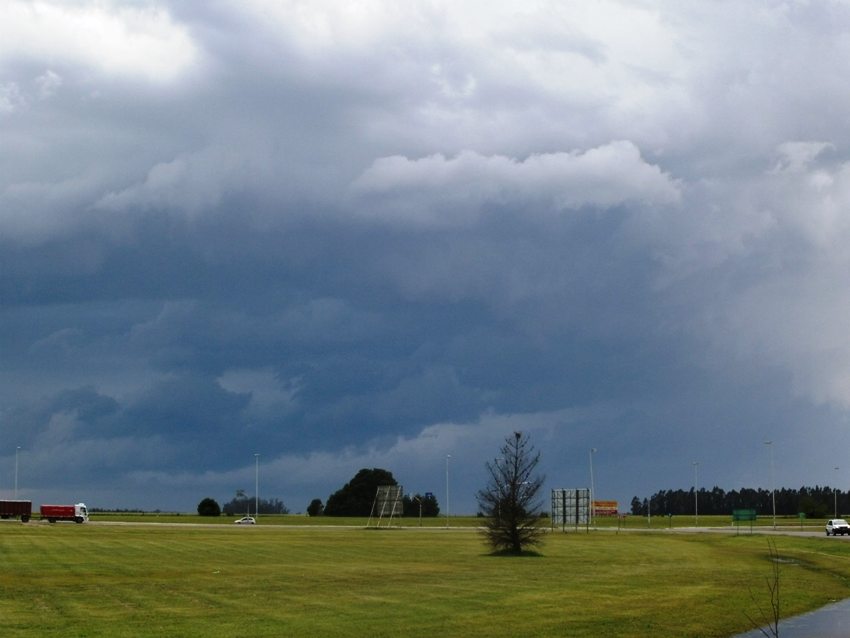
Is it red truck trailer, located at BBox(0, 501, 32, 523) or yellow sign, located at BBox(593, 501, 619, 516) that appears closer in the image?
red truck trailer, located at BBox(0, 501, 32, 523)

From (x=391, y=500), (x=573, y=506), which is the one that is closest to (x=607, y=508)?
(x=391, y=500)

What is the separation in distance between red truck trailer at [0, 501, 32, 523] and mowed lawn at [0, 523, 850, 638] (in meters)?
99.4

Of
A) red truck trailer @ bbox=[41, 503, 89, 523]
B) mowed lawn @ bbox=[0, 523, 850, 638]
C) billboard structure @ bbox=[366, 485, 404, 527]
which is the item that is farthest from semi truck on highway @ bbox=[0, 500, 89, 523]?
mowed lawn @ bbox=[0, 523, 850, 638]

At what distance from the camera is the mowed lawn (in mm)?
30078

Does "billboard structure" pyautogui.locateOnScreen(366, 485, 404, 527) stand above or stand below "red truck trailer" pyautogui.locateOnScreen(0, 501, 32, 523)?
above

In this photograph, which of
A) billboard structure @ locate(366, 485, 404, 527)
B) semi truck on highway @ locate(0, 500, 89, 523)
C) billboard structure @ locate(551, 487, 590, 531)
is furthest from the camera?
semi truck on highway @ locate(0, 500, 89, 523)

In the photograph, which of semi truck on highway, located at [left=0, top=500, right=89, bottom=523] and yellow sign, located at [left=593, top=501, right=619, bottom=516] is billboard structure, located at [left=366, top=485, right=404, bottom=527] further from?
yellow sign, located at [left=593, top=501, right=619, bottom=516]

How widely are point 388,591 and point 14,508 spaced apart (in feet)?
464

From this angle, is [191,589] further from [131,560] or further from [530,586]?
[131,560]

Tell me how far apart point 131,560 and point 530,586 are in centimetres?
2428

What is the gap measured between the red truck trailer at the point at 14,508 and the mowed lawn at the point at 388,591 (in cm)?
9942

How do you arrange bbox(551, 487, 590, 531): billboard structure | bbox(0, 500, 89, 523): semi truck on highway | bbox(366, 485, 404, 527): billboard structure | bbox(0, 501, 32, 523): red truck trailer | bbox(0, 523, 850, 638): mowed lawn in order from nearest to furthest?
bbox(0, 523, 850, 638): mowed lawn
bbox(551, 487, 590, 531): billboard structure
bbox(366, 485, 404, 527): billboard structure
bbox(0, 500, 89, 523): semi truck on highway
bbox(0, 501, 32, 523): red truck trailer

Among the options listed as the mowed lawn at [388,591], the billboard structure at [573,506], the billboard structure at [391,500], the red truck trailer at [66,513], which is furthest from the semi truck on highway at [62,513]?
the mowed lawn at [388,591]

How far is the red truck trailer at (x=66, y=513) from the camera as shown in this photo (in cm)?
15325
